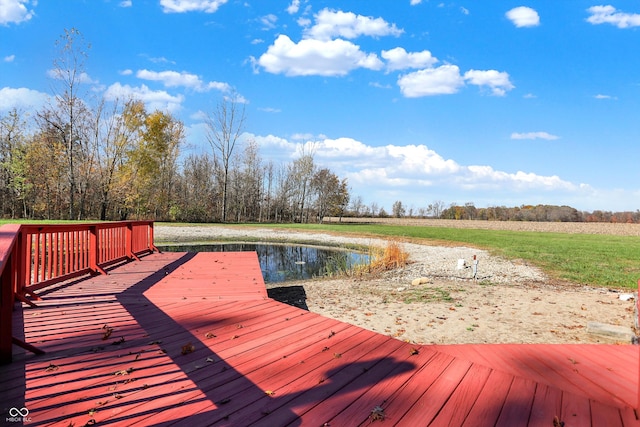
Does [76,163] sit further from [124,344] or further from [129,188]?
[124,344]

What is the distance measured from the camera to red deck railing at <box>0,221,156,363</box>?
227 cm

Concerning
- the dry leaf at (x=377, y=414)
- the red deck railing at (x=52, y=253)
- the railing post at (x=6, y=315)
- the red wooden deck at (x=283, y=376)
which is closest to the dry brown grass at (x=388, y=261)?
the red deck railing at (x=52, y=253)

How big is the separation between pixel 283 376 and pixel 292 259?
11150 millimetres

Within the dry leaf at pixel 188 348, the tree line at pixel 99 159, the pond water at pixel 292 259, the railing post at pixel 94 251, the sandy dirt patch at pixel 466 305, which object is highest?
the tree line at pixel 99 159

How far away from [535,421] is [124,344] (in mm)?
2773

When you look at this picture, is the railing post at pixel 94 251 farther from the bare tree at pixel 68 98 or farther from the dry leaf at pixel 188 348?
the bare tree at pixel 68 98

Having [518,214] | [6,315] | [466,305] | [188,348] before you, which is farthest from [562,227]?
[6,315]

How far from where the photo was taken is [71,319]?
130 inches

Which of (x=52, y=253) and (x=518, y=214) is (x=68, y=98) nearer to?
(x=52, y=253)

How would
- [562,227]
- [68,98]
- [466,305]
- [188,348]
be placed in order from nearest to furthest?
[188,348] < [466,305] < [68,98] < [562,227]

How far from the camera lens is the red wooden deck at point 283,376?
175 cm

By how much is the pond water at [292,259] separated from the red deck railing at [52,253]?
11.5 feet

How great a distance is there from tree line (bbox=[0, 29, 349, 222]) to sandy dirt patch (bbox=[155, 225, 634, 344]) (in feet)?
74.3

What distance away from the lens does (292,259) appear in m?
13.3
